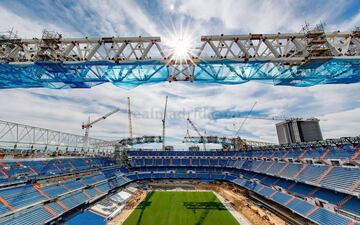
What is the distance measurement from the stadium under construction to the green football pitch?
0.49 ft

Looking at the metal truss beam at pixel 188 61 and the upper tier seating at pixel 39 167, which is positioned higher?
the metal truss beam at pixel 188 61

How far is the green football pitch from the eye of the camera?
22.4m

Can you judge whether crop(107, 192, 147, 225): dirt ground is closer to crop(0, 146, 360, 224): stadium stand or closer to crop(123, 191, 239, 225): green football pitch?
crop(123, 191, 239, 225): green football pitch

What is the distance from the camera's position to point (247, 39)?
9.50m

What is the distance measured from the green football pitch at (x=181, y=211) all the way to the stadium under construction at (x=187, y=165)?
15 centimetres

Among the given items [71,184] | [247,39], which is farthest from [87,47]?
[71,184]

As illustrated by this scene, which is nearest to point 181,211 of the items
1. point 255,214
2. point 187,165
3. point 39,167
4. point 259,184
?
point 255,214

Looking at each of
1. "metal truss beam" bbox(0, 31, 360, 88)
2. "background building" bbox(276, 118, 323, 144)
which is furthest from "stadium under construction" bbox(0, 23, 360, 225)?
"background building" bbox(276, 118, 323, 144)

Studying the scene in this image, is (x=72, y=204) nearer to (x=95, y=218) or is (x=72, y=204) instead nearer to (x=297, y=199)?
(x=95, y=218)

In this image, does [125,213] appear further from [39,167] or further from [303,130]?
[303,130]

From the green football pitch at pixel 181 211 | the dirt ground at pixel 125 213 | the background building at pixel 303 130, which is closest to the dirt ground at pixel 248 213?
the dirt ground at pixel 125 213

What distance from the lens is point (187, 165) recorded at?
54.3 metres

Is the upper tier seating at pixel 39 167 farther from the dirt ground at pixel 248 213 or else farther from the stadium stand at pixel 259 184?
the dirt ground at pixel 248 213

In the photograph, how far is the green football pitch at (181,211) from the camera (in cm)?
2241
